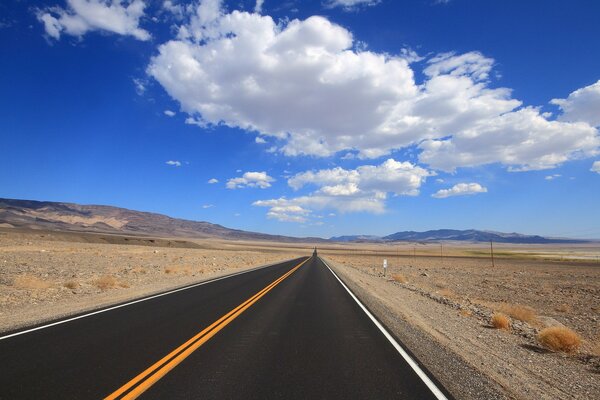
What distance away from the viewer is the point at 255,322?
436 inches

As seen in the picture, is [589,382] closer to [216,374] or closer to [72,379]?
[216,374]

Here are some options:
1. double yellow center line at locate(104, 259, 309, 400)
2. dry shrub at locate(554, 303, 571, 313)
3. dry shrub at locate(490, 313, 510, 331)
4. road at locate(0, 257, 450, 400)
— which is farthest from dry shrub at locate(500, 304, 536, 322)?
double yellow center line at locate(104, 259, 309, 400)

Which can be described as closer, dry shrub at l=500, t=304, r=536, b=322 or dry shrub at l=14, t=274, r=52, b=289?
dry shrub at l=500, t=304, r=536, b=322

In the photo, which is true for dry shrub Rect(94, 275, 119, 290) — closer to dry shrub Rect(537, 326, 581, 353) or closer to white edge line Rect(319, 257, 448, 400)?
white edge line Rect(319, 257, 448, 400)

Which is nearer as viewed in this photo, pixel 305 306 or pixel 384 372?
pixel 384 372

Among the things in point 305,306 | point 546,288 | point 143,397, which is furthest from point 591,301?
point 143,397

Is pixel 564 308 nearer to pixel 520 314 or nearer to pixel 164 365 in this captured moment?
pixel 520 314

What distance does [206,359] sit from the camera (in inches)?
286

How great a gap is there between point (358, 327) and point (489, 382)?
456 cm

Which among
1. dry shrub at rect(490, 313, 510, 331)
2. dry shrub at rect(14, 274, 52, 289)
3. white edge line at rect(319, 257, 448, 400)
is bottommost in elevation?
dry shrub at rect(490, 313, 510, 331)

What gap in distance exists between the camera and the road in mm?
5770

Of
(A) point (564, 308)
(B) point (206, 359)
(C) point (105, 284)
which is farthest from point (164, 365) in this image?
(A) point (564, 308)

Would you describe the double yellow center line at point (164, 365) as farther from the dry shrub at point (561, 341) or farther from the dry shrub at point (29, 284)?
the dry shrub at point (29, 284)

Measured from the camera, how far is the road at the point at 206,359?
5770 millimetres
